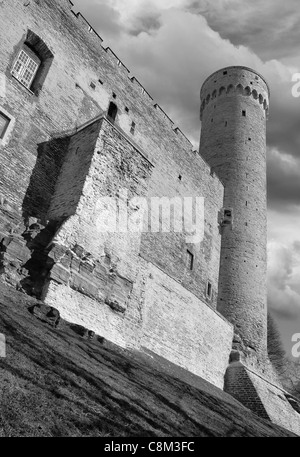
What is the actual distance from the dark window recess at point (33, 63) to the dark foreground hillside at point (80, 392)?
811cm

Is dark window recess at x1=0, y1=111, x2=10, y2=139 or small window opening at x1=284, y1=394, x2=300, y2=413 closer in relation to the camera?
dark window recess at x1=0, y1=111, x2=10, y2=139

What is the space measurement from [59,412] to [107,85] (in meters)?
14.5

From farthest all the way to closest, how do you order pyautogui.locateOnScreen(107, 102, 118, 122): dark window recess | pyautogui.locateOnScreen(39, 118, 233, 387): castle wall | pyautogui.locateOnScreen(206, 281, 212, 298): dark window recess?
1. pyautogui.locateOnScreen(206, 281, 212, 298): dark window recess
2. pyautogui.locateOnScreen(107, 102, 118, 122): dark window recess
3. pyautogui.locateOnScreen(39, 118, 233, 387): castle wall

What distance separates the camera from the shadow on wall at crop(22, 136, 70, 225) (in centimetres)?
1130

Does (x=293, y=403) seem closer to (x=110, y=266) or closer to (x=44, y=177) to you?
(x=110, y=266)

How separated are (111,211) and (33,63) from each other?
6689mm

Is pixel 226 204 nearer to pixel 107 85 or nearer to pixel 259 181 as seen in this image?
pixel 259 181

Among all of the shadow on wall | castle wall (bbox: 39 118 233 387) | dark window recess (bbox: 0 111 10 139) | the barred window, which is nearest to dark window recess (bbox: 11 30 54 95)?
the barred window

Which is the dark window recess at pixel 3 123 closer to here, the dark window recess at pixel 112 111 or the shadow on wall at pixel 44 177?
the shadow on wall at pixel 44 177

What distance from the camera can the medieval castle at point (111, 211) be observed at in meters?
9.80

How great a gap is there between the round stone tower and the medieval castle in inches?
3.7

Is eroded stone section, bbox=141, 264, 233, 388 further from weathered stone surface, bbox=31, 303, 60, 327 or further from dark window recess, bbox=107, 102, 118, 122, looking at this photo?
dark window recess, bbox=107, 102, 118, 122

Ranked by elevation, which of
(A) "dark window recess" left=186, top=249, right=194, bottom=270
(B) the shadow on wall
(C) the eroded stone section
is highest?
(A) "dark window recess" left=186, top=249, right=194, bottom=270

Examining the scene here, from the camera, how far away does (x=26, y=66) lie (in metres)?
13.0
